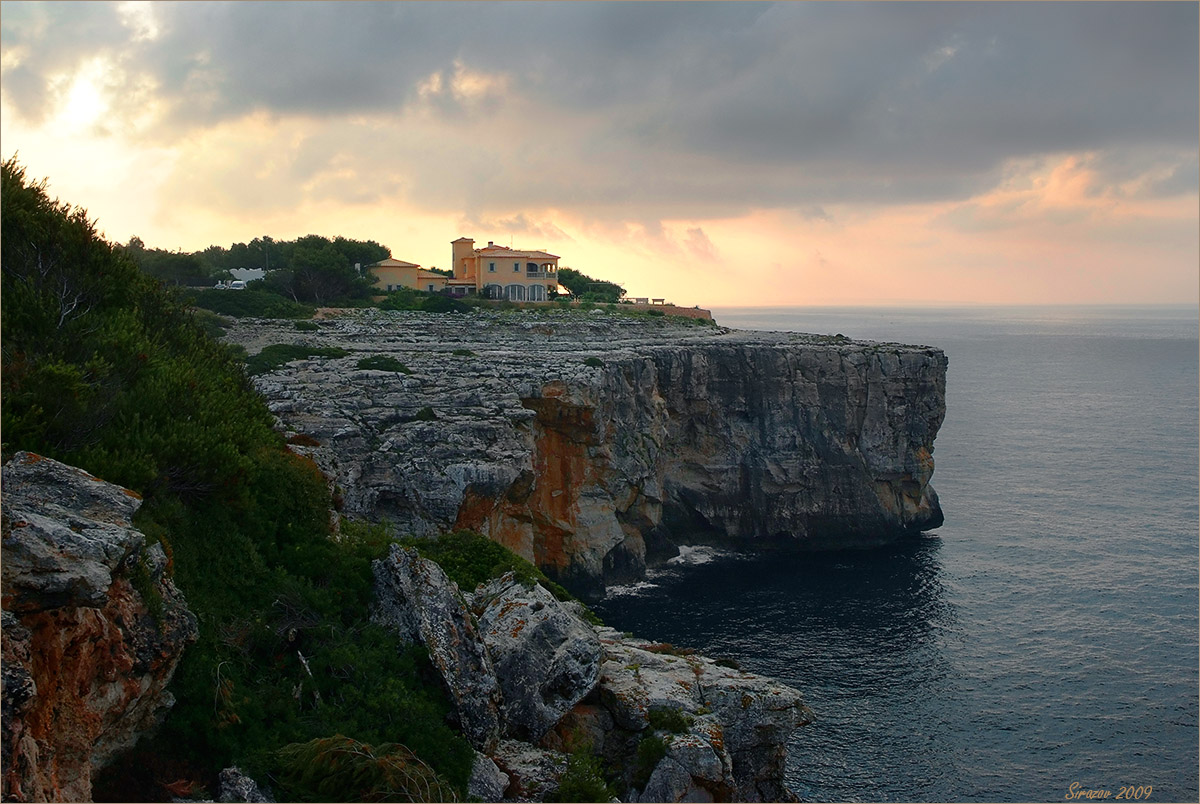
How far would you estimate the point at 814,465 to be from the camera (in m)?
67.6

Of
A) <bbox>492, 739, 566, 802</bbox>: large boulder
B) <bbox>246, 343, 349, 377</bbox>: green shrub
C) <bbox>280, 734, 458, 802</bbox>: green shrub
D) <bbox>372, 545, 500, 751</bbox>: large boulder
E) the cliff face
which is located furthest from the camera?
<bbox>246, 343, 349, 377</bbox>: green shrub

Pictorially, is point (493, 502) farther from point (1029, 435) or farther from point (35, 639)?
point (1029, 435)

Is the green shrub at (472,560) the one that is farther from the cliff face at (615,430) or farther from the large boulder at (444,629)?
the cliff face at (615,430)

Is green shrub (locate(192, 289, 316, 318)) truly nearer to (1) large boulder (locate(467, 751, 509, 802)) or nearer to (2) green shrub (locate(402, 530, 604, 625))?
(2) green shrub (locate(402, 530, 604, 625))

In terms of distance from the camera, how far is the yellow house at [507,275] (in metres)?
93.7

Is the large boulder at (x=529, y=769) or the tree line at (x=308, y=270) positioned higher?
the tree line at (x=308, y=270)

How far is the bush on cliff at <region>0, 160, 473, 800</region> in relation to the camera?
15.7m

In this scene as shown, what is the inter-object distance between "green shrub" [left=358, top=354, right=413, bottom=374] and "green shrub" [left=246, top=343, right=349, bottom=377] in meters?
2.90

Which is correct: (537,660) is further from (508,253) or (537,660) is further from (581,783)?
(508,253)

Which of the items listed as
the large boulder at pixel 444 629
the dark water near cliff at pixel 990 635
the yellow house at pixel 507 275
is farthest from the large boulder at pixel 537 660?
the yellow house at pixel 507 275

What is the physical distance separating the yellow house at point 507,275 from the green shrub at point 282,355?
3981 cm

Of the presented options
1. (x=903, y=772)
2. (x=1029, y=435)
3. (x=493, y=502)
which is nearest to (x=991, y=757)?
(x=903, y=772)

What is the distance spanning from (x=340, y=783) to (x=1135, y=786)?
32.0m

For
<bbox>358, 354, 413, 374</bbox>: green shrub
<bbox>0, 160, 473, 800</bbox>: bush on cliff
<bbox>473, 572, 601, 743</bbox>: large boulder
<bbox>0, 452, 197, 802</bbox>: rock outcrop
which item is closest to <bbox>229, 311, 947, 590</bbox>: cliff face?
<bbox>358, 354, 413, 374</bbox>: green shrub
